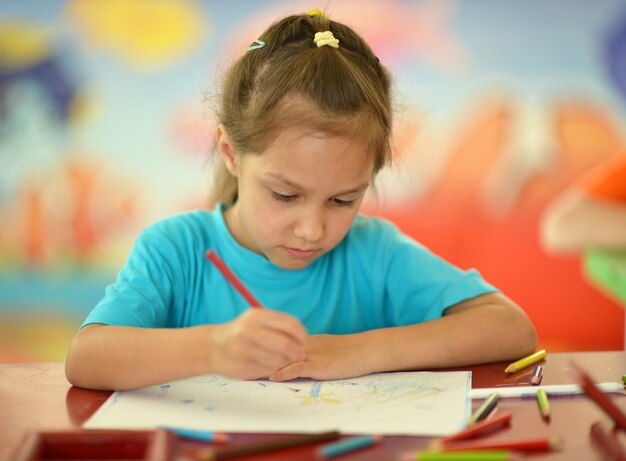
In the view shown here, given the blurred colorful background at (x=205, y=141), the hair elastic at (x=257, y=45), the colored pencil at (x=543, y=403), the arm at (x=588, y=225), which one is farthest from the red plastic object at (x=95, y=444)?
the blurred colorful background at (x=205, y=141)

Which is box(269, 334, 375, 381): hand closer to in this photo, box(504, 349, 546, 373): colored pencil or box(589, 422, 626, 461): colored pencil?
box(504, 349, 546, 373): colored pencil

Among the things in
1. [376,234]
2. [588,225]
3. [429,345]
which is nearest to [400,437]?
[429,345]

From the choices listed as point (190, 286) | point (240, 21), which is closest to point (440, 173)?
point (240, 21)

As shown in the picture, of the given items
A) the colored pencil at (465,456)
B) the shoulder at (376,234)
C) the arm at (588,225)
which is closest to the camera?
the colored pencil at (465,456)

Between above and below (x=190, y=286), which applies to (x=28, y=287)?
below

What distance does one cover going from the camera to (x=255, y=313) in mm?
843

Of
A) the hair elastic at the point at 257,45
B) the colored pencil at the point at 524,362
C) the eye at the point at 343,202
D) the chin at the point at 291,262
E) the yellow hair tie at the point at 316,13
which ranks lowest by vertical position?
the colored pencil at the point at 524,362

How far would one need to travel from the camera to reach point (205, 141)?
2.36 m

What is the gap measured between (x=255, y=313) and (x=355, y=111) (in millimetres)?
332

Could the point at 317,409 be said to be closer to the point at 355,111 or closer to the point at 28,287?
the point at 355,111

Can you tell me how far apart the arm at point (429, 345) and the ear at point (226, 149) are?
275 mm

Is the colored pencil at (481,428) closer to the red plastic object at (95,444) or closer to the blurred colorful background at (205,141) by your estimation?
the red plastic object at (95,444)

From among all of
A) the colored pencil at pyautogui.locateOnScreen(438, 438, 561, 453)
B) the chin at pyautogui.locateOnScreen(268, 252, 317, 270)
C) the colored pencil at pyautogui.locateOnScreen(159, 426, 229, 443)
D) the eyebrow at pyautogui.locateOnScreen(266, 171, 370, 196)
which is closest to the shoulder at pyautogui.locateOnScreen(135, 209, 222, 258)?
the chin at pyautogui.locateOnScreen(268, 252, 317, 270)

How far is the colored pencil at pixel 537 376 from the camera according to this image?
950 millimetres
